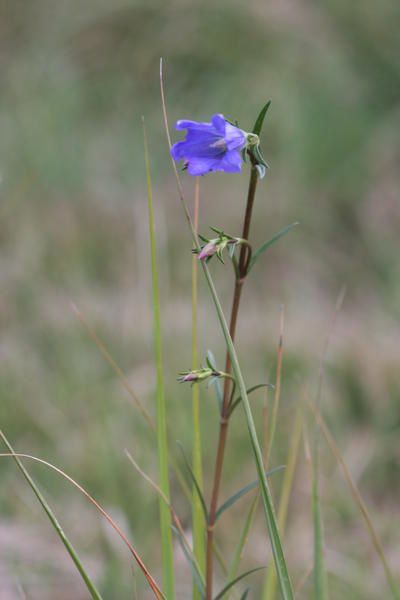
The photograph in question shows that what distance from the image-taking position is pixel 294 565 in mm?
2389

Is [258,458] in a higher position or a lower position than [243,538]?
higher

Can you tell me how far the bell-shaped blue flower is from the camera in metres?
1.06

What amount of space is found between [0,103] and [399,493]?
3427mm

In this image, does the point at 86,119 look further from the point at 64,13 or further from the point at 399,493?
the point at 399,493

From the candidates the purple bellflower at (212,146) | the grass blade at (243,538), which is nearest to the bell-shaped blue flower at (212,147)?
the purple bellflower at (212,146)

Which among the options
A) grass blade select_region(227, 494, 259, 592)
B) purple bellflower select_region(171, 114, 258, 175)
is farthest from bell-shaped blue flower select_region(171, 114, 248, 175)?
grass blade select_region(227, 494, 259, 592)

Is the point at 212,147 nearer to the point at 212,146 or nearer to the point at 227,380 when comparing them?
the point at 212,146

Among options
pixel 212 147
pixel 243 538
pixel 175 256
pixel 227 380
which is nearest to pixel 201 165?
pixel 212 147

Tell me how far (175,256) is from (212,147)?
3.15 meters

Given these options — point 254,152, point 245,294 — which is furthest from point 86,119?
point 254,152

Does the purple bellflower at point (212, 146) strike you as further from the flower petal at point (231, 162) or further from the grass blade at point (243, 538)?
the grass blade at point (243, 538)

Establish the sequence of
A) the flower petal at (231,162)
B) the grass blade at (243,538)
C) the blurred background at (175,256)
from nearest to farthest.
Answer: the flower petal at (231,162), the grass blade at (243,538), the blurred background at (175,256)

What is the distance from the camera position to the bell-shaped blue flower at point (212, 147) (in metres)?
1.06

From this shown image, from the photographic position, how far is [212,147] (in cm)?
112
